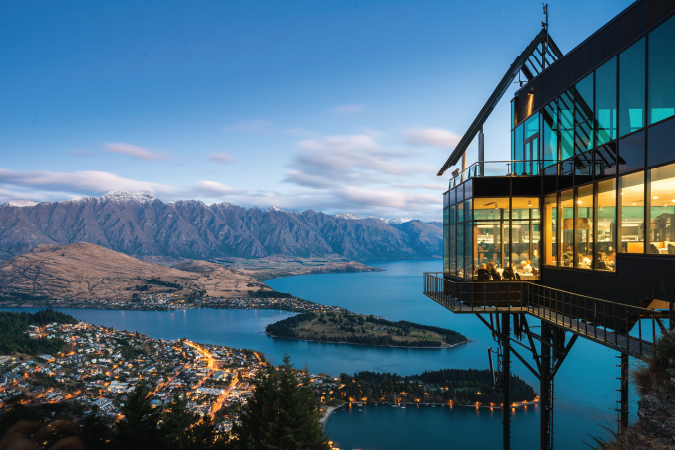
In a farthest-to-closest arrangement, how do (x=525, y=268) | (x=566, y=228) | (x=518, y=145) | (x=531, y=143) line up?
(x=518, y=145), (x=531, y=143), (x=525, y=268), (x=566, y=228)

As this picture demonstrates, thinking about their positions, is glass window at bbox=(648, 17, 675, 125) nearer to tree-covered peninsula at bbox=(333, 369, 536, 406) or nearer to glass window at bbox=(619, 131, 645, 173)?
glass window at bbox=(619, 131, 645, 173)

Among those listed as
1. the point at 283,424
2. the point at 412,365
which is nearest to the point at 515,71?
the point at 283,424

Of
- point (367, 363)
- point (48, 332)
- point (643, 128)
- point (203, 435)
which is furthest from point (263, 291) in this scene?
point (643, 128)

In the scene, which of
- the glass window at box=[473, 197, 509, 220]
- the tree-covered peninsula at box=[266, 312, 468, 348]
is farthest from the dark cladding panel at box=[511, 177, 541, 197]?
the tree-covered peninsula at box=[266, 312, 468, 348]

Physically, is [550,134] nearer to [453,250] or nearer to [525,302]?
[453,250]

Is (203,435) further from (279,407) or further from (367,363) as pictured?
(367,363)

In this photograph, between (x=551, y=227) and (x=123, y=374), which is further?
(x=123, y=374)
